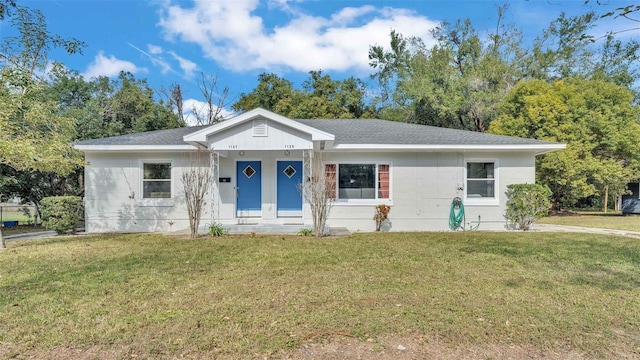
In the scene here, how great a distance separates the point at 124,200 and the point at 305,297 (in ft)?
30.5

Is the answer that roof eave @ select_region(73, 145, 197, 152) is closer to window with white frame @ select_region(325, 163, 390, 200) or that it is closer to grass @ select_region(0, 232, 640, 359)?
grass @ select_region(0, 232, 640, 359)

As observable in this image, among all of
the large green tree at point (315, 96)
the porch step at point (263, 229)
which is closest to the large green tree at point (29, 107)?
the porch step at point (263, 229)

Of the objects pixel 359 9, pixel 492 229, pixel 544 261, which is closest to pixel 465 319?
pixel 544 261

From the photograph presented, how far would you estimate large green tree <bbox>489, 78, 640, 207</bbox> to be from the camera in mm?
16531

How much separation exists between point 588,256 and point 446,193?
4.67 m

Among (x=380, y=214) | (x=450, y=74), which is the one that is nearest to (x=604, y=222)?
(x=380, y=214)

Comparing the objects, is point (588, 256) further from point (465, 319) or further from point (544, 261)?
point (465, 319)

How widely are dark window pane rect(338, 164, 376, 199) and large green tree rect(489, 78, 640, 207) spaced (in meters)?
10.1

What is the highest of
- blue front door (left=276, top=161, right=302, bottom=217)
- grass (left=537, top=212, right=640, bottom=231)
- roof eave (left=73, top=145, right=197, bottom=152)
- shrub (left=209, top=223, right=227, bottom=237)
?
roof eave (left=73, top=145, right=197, bottom=152)

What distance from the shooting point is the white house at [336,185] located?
1134cm

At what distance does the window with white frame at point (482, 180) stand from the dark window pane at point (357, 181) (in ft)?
10.4

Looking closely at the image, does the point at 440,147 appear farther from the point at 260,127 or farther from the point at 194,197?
the point at 194,197

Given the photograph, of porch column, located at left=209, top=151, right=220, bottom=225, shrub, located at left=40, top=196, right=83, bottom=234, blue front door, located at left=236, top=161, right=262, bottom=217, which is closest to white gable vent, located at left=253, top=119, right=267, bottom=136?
porch column, located at left=209, top=151, right=220, bottom=225

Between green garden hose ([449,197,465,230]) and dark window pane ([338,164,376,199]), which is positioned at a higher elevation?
dark window pane ([338,164,376,199])
